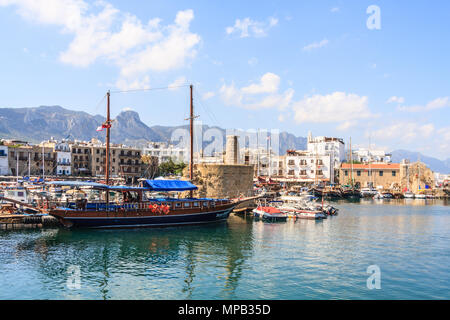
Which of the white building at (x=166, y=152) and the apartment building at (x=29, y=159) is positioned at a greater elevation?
the white building at (x=166, y=152)

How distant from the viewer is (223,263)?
20969 millimetres

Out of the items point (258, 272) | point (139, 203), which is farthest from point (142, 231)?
point (258, 272)

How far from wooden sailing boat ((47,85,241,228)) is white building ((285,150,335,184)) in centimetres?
5362

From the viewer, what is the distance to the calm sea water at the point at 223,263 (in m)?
16.2

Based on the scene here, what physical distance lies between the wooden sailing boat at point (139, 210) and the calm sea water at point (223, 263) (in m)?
1.28

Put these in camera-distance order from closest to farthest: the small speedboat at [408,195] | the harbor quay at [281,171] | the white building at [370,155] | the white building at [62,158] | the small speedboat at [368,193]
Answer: the harbor quay at [281,171], the white building at [62,158], the small speedboat at [368,193], the small speedboat at [408,195], the white building at [370,155]

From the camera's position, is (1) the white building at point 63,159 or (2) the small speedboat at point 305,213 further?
(1) the white building at point 63,159

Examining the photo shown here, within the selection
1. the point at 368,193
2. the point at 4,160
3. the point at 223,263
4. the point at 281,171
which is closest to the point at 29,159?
A: the point at 4,160

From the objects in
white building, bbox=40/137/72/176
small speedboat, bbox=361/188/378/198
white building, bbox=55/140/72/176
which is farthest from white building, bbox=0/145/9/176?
small speedboat, bbox=361/188/378/198

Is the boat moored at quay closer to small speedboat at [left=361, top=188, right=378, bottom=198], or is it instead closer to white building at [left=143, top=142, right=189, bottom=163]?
small speedboat at [left=361, top=188, right=378, bottom=198]

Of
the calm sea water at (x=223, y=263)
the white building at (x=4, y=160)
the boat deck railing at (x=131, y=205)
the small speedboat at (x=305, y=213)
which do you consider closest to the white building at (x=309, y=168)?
the small speedboat at (x=305, y=213)

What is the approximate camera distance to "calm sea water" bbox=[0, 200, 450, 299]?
53.1 ft

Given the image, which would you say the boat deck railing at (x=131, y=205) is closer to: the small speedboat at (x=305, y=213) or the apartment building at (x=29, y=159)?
the small speedboat at (x=305, y=213)

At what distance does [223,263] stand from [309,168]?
236 feet
